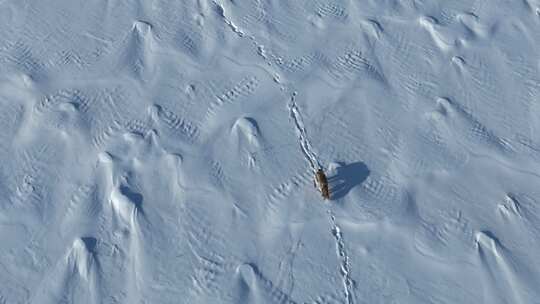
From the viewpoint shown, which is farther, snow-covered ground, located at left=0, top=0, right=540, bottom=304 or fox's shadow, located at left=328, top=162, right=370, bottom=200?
fox's shadow, located at left=328, top=162, right=370, bottom=200

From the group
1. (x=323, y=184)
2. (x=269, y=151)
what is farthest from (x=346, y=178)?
(x=269, y=151)

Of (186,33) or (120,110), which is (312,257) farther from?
(186,33)

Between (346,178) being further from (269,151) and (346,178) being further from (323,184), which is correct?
(269,151)

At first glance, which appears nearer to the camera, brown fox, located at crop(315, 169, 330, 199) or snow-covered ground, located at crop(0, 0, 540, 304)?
snow-covered ground, located at crop(0, 0, 540, 304)

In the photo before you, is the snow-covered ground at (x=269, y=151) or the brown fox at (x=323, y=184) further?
the brown fox at (x=323, y=184)

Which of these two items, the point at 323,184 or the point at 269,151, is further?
the point at 269,151

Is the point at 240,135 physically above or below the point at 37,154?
above

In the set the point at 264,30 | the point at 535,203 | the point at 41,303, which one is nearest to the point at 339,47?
the point at 264,30
